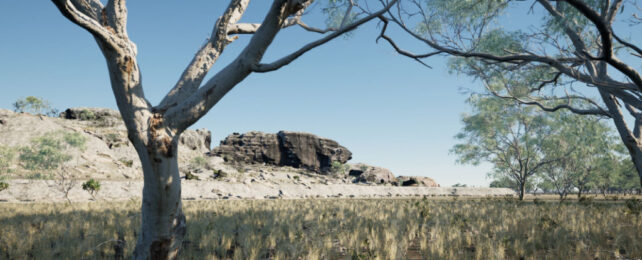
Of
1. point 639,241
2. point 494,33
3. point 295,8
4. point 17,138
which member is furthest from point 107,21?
point 17,138

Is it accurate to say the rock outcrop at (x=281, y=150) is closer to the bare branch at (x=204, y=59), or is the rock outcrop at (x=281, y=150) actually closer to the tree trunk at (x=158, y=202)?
the bare branch at (x=204, y=59)

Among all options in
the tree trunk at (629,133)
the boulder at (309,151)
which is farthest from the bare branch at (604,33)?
the boulder at (309,151)

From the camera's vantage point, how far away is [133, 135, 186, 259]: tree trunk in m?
3.85

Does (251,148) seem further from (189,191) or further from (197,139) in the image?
Answer: (189,191)

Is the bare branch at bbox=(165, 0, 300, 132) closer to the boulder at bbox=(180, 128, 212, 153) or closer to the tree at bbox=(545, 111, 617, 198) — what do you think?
the tree at bbox=(545, 111, 617, 198)

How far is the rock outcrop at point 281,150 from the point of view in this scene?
68312mm

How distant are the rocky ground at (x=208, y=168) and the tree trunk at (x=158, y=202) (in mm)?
19280

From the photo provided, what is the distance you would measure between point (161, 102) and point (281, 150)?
225 ft

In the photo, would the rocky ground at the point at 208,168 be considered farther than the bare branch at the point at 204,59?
Yes

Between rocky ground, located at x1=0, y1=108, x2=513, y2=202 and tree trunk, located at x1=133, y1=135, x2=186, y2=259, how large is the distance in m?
19.3

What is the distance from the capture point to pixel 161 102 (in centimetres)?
435

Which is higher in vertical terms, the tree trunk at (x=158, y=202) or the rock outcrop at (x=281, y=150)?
the rock outcrop at (x=281, y=150)

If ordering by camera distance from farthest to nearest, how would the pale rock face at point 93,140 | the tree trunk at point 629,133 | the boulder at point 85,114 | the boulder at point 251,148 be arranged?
1. the boulder at point 251,148
2. the boulder at point 85,114
3. the pale rock face at point 93,140
4. the tree trunk at point 629,133

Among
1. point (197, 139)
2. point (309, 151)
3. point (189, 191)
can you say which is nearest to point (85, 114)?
point (197, 139)
